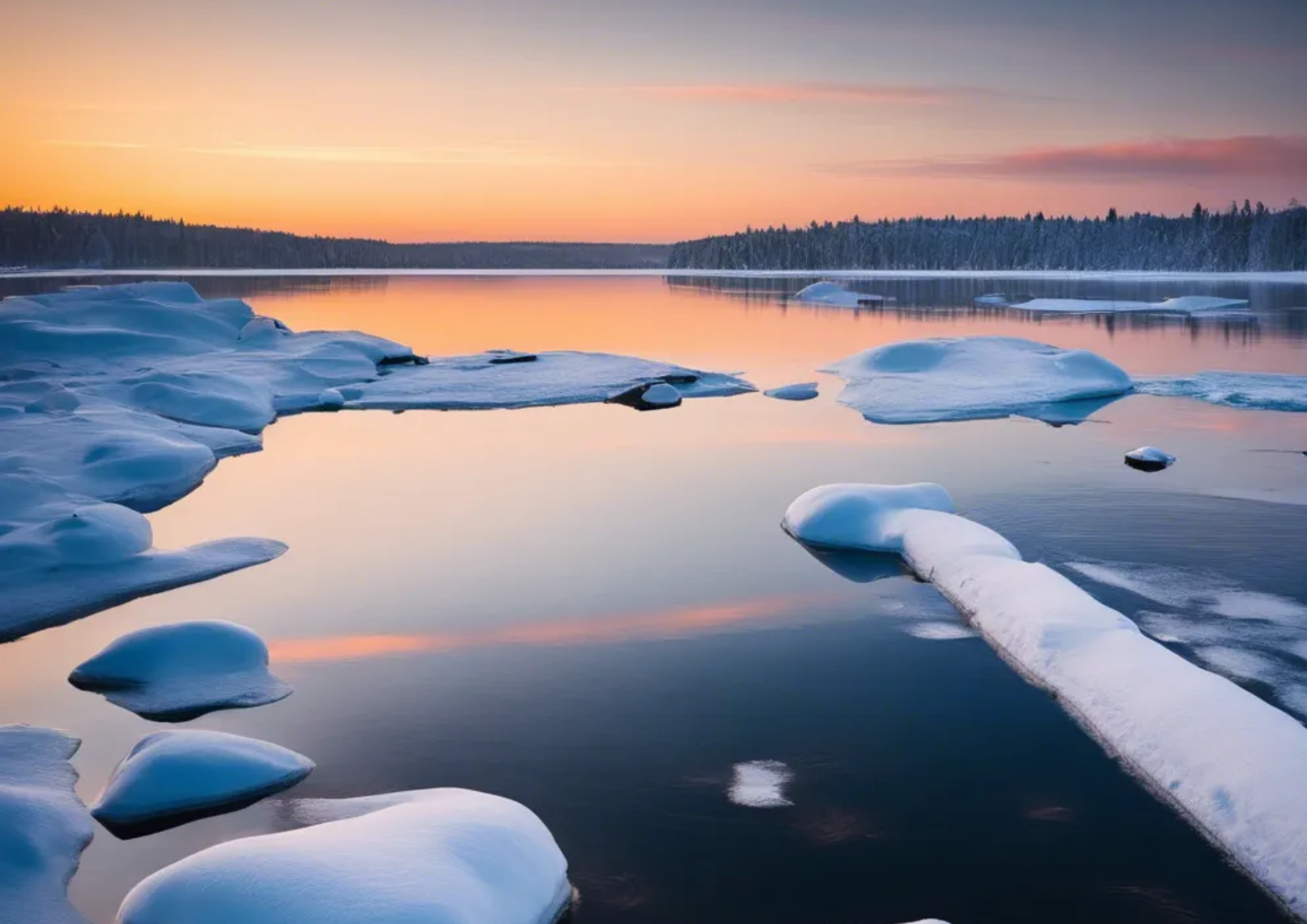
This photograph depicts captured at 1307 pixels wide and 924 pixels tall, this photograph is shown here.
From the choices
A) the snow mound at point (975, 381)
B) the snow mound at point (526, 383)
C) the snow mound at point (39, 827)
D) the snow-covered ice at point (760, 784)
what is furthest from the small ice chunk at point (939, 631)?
the snow mound at point (526, 383)

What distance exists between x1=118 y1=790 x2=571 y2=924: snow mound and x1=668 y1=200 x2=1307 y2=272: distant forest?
117 metres

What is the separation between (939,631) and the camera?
8.78 m

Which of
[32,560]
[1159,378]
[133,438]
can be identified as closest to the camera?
[32,560]

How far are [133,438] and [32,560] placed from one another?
518 cm

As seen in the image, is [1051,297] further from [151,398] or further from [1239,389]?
[151,398]

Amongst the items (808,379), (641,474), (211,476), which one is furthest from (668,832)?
(808,379)

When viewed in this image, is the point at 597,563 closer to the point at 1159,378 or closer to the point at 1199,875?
the point at 1199,875

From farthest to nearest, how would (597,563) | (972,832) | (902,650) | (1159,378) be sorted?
1. (1159,378)
2. (597,563)
3. (902,650)
4. (972,832)

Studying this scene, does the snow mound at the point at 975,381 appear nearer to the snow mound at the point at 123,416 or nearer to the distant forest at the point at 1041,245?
the snow mound at the point at 123,416

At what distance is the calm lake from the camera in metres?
5.45

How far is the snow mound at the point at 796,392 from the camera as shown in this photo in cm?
2267

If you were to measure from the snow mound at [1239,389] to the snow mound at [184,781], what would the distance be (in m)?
20.4

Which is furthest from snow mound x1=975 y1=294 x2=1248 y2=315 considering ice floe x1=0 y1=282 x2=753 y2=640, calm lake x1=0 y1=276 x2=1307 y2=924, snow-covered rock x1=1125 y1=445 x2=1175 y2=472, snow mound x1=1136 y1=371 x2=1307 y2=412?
snow-covered rock x1=1125 y1=445 x2=1175 y2=472

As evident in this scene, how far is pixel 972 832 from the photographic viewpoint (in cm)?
573
